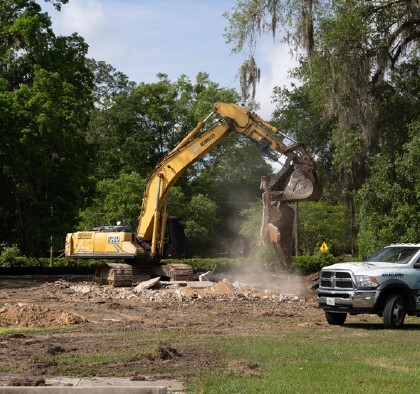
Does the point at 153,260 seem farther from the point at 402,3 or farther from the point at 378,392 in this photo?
the point at 378,392

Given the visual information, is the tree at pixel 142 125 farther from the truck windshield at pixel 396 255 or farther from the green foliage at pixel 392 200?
the truck windshield at pixel 396 255

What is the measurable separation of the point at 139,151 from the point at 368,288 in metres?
56.2

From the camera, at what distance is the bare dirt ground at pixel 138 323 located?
12344 mm

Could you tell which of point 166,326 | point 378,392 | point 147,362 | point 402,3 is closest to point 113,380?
point 147,362

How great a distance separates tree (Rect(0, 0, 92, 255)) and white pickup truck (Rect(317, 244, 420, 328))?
1049 inches

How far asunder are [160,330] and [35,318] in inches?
137

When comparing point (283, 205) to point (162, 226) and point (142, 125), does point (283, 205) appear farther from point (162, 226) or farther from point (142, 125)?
point (142, 125)

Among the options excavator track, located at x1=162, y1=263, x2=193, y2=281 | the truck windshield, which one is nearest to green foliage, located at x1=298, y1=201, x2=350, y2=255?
excavator track, located at x1=162, y1=263, x2=193, y2=281

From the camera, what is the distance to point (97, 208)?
67938 mm

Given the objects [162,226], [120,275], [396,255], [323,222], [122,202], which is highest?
[122,202]

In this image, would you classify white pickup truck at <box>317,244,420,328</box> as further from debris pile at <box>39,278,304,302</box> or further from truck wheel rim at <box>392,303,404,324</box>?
debris pile at <box>39,278,304,302</box>

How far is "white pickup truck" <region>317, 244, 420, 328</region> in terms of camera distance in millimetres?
18234

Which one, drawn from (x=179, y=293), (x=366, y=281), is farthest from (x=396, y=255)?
(x=179, y=293)

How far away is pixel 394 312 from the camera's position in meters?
18.2
